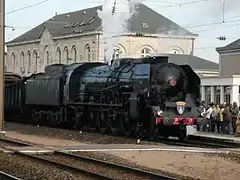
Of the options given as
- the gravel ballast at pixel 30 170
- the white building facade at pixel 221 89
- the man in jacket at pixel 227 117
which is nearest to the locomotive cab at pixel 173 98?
the man in jacket at pixel 227 117

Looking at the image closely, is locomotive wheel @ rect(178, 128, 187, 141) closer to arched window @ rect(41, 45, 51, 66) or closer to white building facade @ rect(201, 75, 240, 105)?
white building facade @ rect(201, 75, 240, 105)

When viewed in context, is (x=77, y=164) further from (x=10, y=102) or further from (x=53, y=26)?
(x=53, y=26)

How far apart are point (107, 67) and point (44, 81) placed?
229 inches

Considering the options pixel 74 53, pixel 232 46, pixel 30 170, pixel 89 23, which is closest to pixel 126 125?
pixel 30 170

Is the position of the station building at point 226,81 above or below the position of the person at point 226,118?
above

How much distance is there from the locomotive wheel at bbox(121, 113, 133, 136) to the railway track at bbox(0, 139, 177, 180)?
6602 millimetres

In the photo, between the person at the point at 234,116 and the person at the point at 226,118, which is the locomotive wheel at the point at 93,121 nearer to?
the person at the point at 226,118

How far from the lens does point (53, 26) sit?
93562 mm

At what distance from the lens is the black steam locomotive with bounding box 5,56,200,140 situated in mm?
21906

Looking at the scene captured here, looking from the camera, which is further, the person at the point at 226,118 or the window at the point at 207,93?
the window at the point at 207,93

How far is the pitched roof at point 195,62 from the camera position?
7183 cm

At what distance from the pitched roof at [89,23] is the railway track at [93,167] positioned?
55437 mm

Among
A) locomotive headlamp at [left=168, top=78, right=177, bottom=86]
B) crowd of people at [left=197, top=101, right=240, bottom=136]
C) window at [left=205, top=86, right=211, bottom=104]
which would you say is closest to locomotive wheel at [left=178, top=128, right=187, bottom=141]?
locomotive headlamp at [left=168, top=78, right=177, bottom=86]

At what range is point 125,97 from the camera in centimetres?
2312
